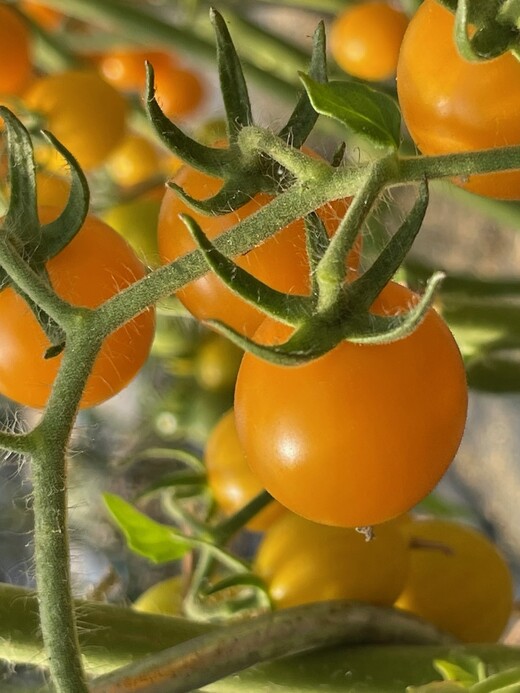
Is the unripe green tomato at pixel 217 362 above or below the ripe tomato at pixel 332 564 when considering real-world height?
above

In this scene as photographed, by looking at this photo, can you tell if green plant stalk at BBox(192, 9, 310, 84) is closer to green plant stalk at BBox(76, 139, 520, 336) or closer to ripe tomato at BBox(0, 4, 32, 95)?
ripe tomato at BBox(0, 4, 32, 95)

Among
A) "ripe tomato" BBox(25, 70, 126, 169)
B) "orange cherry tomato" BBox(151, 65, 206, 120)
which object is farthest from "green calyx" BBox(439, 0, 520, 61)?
"orange cherry tomato" BBox(151, 65, 206, 120)

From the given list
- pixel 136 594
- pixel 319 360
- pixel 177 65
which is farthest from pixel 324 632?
pixel 177 65

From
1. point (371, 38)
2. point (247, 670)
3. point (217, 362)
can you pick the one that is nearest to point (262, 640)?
point (247, 670)

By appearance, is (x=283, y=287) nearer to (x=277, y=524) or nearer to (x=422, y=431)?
(x=422, y=431)

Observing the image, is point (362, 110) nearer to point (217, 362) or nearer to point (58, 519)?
point (58, 519)

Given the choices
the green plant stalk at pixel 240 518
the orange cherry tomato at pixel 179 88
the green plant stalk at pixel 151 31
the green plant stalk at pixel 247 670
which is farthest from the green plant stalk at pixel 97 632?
the orange cherry tomato at pixel 179 88

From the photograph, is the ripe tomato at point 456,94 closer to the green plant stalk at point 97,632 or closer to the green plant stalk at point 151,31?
the green plant stalk at point 97,632
